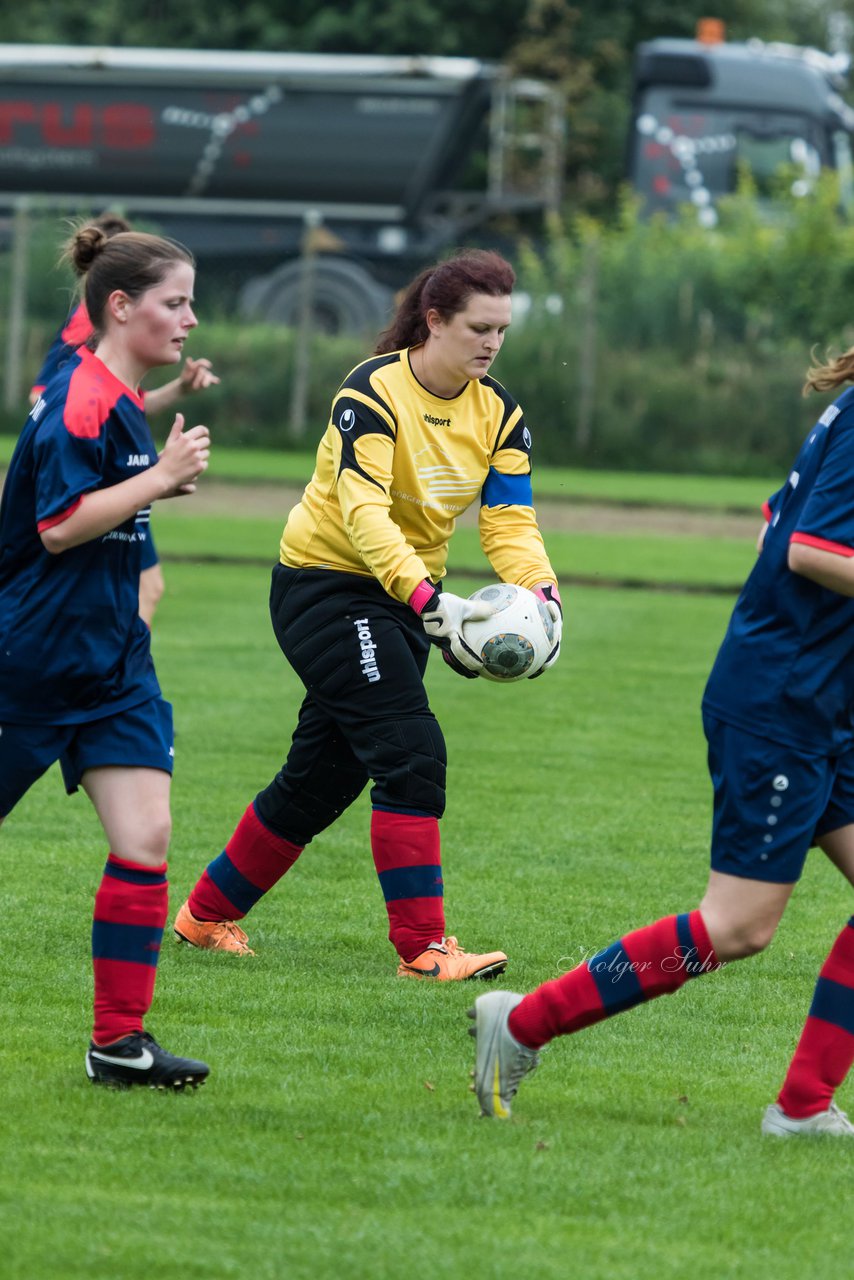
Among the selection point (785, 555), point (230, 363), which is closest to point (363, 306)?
point (230, 363)

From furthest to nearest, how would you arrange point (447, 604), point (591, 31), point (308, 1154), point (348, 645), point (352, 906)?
point (591, 31) < point (352, 906) < point (348, 645) < point (447, 604) < point (308, 1154)

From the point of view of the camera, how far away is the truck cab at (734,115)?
27.5 meters

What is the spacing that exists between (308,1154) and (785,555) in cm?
155

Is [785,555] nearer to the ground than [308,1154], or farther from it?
farther from it

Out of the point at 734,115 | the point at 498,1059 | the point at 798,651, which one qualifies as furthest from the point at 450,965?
the point at 734,115

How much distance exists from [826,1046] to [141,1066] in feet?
4.89

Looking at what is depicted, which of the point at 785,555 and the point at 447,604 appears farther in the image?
the point at 447,604

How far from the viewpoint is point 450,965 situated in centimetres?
549

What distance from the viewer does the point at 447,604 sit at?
5180 millimetres

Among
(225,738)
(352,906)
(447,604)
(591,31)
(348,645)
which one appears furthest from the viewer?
(591,31)

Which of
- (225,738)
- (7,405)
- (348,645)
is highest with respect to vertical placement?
(348,645)

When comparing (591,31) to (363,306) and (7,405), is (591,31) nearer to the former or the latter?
(363,306)

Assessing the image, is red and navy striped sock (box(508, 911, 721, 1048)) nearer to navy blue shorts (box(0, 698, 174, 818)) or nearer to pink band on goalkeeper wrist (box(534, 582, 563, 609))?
navy blue shorts (box(0, 698, 174, 818))

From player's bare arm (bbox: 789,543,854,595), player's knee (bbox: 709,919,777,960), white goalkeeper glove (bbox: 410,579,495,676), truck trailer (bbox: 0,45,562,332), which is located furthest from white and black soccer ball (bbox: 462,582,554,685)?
truck trailer (bbox: 0,45,562,332)
